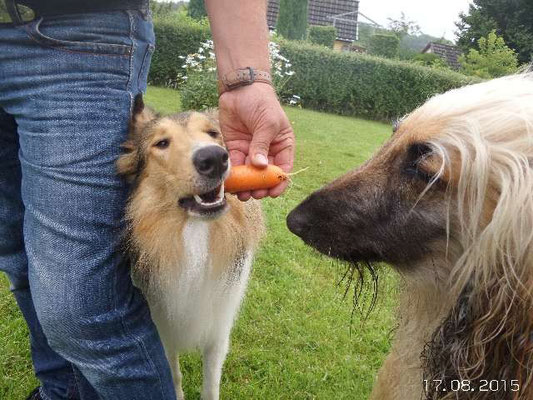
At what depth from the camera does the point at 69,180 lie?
182 centimetres

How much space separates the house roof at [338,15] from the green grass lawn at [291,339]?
42941 millimetres

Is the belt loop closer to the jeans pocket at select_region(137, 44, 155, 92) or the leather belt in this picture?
the leather belt

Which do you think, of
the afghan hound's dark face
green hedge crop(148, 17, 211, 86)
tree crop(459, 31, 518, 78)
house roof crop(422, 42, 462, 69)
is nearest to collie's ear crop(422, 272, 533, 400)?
the afghan hound's dark face

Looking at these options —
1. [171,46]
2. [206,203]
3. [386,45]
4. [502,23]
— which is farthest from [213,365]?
[386,45]

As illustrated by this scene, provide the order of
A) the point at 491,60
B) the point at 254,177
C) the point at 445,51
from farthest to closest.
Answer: the point at 445,51 < the point at 491,60 < the point at 254,177

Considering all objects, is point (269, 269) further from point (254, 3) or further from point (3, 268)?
point (254, 3)

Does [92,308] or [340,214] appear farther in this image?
[340,214]

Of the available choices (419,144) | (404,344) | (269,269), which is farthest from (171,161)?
(269,269)

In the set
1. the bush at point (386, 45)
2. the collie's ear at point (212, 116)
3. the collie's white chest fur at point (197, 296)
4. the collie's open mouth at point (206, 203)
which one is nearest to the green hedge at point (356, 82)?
the collie's ear at point (212, 116)

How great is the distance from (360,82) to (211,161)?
20918 millimetres

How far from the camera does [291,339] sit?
4.05 meters

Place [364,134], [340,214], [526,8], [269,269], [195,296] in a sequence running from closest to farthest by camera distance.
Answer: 1. [340,214]
2. [195,296]
3. [269,269]
4. [364,134]
5. [526,8]

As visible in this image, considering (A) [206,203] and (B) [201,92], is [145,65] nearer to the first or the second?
(A) [206,203]

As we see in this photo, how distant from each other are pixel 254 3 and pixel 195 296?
152 cm
